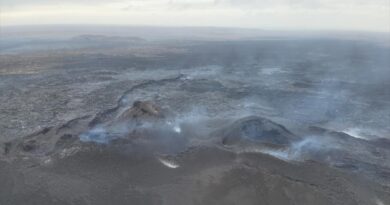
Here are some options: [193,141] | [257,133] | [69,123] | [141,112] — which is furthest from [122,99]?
[257,133]

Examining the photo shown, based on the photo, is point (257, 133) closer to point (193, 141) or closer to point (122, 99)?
point (193, 141)

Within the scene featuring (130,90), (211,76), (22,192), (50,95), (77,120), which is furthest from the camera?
(211,76)

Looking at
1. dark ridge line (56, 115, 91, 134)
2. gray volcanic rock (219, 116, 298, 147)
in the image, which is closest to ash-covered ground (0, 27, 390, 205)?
gray volcanic rock (219, 116, 298, 147)

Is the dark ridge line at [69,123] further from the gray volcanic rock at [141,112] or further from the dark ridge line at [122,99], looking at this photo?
the gray volcanic rock at [141,112]

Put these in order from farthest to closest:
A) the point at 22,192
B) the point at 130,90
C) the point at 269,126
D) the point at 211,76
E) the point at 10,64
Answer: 1. the point at 10,64
2. the point at 211,76
3. the point at 130,90
4. the point at 269,126
5. the point at 22,192

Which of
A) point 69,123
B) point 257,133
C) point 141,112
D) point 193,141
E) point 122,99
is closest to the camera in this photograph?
point 193,141

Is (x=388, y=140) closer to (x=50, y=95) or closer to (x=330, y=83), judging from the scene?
(x=330, y=83)

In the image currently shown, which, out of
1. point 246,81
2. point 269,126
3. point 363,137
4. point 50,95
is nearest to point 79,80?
point 50,95
